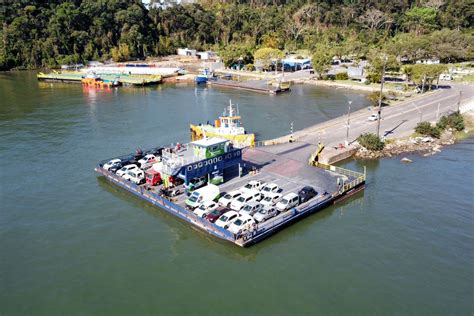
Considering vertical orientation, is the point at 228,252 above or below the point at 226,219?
below

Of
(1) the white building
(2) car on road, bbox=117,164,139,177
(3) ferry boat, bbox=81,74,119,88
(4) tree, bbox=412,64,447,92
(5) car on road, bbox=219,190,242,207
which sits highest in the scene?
(1) the white building

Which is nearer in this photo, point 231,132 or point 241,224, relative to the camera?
point 241,224

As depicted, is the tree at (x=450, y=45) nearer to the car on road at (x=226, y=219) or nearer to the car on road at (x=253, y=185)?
the car on road at (x=253, y=185)

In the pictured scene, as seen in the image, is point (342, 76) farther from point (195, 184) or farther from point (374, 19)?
point (195, 184)

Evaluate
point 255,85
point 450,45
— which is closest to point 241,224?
point 255,85

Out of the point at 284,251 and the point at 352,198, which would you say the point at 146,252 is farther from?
the point at 352,198

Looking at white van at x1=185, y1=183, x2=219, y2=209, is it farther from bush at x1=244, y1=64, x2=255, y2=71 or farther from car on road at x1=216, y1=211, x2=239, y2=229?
bush at x1=244, y1=64, x2=255, y2=71

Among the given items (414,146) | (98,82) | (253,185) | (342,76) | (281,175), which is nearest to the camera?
(253,185)

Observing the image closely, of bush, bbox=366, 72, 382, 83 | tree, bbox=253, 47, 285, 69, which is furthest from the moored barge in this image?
tree, bbox=253, 47, 285, 69
